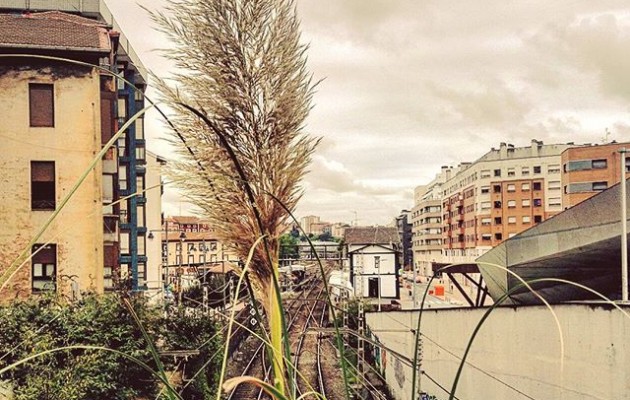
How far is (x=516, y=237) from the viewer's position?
10531mm

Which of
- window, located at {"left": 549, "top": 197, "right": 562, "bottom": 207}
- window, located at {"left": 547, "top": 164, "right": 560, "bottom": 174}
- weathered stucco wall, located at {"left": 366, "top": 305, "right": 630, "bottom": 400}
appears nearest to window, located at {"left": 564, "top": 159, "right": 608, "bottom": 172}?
window, located at {"left": 549, "top": 197, "right": 562, "bottom": 207}

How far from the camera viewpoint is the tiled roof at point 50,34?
14.4 m

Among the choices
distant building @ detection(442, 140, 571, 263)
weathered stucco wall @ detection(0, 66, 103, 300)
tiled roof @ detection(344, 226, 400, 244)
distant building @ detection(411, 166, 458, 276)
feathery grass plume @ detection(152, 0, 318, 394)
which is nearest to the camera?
feathery grass plume @ detection(152, 0, 318, 394)

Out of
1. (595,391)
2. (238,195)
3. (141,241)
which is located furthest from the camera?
(141,241)

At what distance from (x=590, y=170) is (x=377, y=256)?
14949mm

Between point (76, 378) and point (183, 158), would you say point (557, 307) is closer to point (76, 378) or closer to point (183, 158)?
point (76, 378)

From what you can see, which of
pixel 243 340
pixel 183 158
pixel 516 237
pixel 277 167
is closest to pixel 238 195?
pixel 277 167

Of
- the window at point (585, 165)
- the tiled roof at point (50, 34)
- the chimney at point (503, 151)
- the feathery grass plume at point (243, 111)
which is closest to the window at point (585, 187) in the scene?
the window at point (585, 165)

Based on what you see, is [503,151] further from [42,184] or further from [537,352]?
[537,352]

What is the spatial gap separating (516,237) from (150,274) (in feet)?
99.6

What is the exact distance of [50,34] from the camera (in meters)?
14.8

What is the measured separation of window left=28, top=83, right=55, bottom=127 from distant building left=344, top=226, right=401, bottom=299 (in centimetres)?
3044

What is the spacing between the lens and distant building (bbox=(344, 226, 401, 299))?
44.2 metres

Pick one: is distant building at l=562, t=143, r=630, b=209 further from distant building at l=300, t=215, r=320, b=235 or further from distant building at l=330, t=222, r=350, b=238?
distant building at l=300, t=215, r=320, b=235
